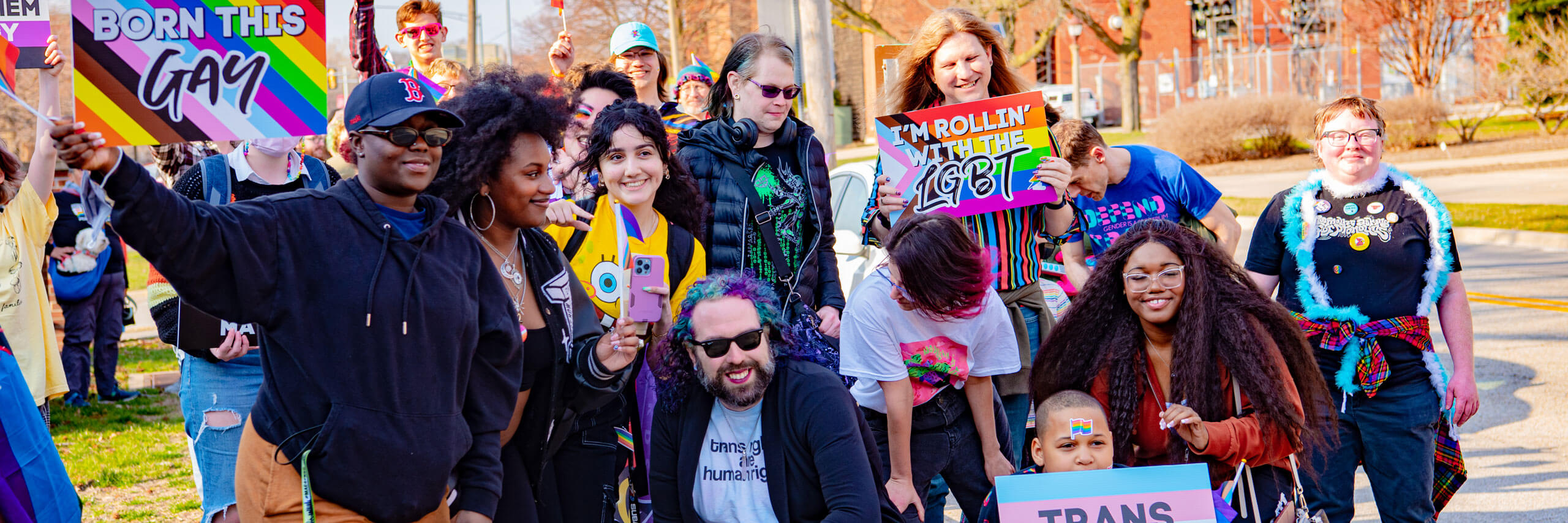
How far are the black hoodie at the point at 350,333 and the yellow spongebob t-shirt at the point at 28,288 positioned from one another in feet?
12.1

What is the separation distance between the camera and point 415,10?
6.20 meters

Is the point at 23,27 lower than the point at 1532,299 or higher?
higher

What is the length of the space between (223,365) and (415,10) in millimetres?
2787

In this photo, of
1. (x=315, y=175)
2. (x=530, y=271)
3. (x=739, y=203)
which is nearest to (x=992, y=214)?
(x=739, y=203)

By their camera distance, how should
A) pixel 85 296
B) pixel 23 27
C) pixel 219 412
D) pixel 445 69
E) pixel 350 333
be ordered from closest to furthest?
1. pixel 350 333
2. pixel 23 27
3. pixel 219 412
4. pixel 445 69
5. pixel 85 296

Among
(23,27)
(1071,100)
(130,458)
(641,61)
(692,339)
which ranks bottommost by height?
(130,458)

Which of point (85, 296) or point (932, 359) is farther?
point (85, 296)

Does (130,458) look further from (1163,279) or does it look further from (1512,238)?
(1512,238)

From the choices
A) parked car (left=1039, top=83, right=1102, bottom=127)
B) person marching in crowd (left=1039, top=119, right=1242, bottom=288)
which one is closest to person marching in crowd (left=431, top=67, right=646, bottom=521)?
person marching in crowd (left=1039, top=119, right=1242, bottom=288)

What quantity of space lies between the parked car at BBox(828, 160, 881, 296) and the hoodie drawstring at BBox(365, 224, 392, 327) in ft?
16.9

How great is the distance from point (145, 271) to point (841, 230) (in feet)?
59.9

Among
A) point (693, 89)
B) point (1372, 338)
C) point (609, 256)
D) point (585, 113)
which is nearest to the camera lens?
point (609, 256)

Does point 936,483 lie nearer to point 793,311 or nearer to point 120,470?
point 793,311

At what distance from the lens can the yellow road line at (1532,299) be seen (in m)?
10.4
